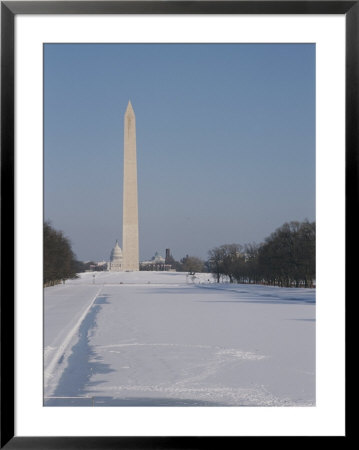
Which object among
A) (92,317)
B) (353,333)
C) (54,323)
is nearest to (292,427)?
(353,333)

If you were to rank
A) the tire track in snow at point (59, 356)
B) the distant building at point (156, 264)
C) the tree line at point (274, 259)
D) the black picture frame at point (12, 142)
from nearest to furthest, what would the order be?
the black picture frame at point (12, 142) < the tire track in snow at point (59, 356) < the tree line at point (274, 259) < the distant building at point (156, 264)

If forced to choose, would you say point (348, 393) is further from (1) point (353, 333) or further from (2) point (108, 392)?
(2) point (108, 392)

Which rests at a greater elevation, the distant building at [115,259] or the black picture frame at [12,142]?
the black picture frame at [12,142]

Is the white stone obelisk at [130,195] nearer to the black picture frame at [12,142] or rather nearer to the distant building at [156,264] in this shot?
the distant building at [156,264]

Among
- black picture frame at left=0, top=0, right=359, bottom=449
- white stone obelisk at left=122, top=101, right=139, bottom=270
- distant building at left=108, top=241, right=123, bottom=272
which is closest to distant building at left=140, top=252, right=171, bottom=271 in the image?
distant building at left=108, top=241, right=123, bottom=272

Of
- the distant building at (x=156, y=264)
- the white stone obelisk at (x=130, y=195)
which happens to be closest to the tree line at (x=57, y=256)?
the white stone obelisk at (x=130, y=195)

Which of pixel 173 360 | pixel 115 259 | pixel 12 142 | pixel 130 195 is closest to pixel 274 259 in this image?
pixel 130 195

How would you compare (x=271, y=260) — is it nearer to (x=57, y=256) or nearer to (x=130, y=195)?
(x=130, y=195)
